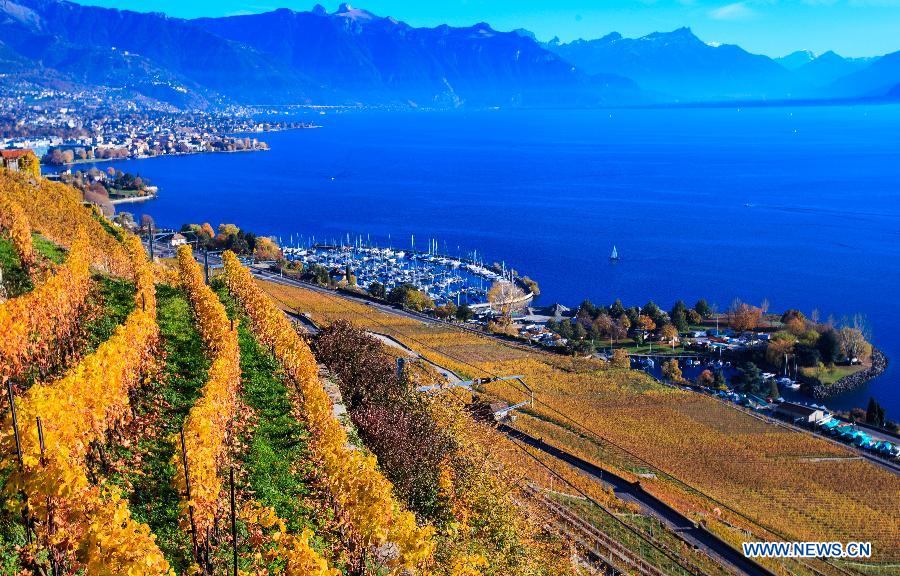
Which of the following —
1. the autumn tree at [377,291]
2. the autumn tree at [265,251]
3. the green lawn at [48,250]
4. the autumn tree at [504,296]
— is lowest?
the autumn tree at [504,296]

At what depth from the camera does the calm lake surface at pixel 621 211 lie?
58156 mm

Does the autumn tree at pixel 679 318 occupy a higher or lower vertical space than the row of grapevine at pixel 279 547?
lower

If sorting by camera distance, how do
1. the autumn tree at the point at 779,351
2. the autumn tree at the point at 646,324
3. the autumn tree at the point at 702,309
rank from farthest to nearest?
1. the autumn tree at the point at 702,309
2. the autumn tree at the point at 646,324
3. the autumn tree at the point at 779,351

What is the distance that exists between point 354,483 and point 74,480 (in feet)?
11.3

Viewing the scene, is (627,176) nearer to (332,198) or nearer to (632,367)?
(332,198)

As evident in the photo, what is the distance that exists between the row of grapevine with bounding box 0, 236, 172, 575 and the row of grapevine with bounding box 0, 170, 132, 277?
11937 mm

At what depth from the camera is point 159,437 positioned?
1262 centimetres

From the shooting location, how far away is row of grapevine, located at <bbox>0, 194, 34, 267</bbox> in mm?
19828

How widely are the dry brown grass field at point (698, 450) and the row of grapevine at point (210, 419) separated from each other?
411 inches

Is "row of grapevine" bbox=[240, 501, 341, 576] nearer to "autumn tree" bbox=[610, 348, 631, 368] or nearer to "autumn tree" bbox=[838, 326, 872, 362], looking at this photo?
"autumn tree" bbox=[610, 348, 631, 368]

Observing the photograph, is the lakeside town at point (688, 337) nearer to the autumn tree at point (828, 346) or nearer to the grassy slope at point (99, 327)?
the autumn tree at point (828, 346)

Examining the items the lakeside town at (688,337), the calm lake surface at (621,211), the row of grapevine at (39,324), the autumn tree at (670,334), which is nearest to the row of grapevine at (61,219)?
the row of grapevine at (39,324)

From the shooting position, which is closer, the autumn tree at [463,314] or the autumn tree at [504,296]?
the autumn tree at [463,314]

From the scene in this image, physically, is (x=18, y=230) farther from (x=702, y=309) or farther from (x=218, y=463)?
(x=702, y=309)
